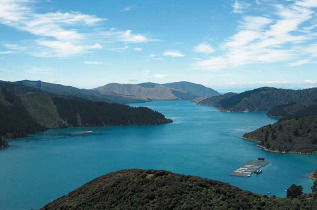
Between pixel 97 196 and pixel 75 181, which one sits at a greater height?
pixel 97 196

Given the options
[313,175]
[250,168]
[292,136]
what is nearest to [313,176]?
[313,175]

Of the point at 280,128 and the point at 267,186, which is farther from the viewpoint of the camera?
the point at 280,128

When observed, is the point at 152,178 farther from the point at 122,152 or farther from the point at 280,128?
the point at 280,128

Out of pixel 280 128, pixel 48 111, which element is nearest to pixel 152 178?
pixel 280 128

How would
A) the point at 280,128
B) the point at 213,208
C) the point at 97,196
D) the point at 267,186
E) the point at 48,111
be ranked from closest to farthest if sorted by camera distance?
the point at 213,208 → the point at 97,196 → the point at 267,186 → the point at 280,128 → the point at 48,111

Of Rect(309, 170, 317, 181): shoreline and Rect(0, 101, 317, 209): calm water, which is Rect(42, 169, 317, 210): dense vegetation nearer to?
Rect(0, 101, 317, 209): calm water

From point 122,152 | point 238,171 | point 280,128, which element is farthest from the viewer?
point 280,128

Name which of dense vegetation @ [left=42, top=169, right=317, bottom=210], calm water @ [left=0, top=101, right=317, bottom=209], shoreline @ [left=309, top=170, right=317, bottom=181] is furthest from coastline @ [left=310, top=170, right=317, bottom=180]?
dense vegetation @ [left=42, top=169, right=317, bottom=210]
